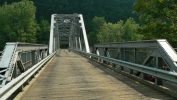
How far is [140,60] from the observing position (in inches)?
451

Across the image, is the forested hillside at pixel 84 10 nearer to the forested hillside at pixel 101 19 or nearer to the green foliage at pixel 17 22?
the forested hillside at pixel 101 19

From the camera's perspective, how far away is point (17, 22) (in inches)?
2761

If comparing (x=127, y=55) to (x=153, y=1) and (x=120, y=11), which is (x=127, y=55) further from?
(x=120, y=11)

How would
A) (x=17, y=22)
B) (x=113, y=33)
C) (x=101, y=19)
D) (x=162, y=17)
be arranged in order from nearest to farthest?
(x=162, y=17) → (x=17, y=22) → (x=113, y=33) → (x=101, y=19)

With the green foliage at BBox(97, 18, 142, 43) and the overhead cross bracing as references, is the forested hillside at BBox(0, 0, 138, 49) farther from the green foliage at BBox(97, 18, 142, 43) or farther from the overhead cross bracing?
the green foliage at BBox(97, 18, 142, 43)

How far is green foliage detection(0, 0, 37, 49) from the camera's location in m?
66.9

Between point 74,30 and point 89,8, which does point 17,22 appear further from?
point 89,8

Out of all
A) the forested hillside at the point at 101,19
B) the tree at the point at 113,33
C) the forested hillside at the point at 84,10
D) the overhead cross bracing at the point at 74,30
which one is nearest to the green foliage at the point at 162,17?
the forested hillside at the point at 101,19

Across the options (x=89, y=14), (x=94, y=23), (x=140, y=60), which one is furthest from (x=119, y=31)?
(x=140, y=60)

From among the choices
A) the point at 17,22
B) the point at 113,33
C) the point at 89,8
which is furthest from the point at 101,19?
the point at 17,22

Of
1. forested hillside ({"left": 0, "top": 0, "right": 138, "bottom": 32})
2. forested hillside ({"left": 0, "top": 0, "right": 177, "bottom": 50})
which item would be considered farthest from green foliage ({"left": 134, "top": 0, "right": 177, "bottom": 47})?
forested hillside ({"left": 0, "top": 0, "right": 138, "bottom": 32})

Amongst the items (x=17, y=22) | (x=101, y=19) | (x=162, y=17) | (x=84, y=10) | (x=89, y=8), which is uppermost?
(x=89, y=8)

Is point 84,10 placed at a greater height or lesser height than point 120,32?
greater

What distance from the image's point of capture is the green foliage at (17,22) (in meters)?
66.9
